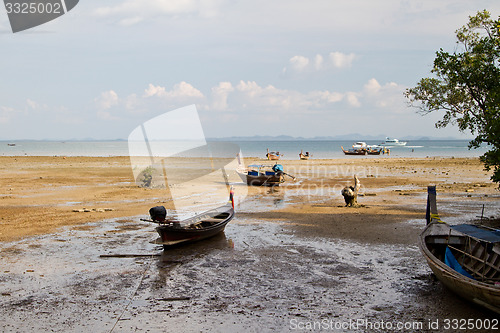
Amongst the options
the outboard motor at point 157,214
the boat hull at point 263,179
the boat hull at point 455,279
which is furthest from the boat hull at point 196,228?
the boat hull at point 263,179

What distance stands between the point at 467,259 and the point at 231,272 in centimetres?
567

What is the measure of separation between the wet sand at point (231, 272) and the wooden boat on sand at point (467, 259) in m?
0.60

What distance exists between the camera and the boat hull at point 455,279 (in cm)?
728

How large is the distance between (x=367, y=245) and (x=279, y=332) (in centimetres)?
668

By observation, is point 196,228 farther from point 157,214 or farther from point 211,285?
point 211,285

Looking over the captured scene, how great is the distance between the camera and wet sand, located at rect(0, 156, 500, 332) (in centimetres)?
823

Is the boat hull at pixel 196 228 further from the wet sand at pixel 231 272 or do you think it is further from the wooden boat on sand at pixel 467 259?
the wooden boat on sand at pixel 467 259

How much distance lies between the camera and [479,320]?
7785 millimetres

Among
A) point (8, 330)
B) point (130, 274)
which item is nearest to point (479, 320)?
point (130, 274)

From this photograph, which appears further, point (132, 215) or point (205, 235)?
point (132, 215)

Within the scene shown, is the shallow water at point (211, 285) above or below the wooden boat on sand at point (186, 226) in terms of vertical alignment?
below

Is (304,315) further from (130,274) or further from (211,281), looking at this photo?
(130,274)

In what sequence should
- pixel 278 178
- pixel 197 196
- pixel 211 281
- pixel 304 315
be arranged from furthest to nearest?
pixel 278 178
pixel 197 196
pixel 211 281
pixel 304 315

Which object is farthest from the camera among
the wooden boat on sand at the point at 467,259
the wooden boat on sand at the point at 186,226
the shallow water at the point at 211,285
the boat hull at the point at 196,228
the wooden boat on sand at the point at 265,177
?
the wooden boat on sand at the point at 265,177
